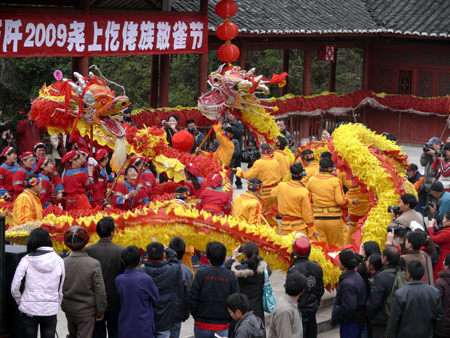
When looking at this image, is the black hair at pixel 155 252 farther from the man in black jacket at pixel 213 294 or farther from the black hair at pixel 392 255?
the black hair at pixel 392 255

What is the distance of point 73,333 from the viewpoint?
765 centimetres

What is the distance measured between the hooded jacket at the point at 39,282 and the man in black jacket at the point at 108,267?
465 mm

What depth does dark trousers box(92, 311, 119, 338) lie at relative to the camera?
781 cm

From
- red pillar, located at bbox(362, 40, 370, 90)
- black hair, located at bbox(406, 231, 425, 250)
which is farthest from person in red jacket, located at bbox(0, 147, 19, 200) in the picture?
red pillar, located at bbox(362, 40, 370, 90)

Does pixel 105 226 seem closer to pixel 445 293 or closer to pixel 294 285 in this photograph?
pixel 294 285

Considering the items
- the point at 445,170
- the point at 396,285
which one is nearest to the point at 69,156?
the point at 396,285

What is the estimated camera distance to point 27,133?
1465 centimetres

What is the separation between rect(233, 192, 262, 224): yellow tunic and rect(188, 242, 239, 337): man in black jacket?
2.70m

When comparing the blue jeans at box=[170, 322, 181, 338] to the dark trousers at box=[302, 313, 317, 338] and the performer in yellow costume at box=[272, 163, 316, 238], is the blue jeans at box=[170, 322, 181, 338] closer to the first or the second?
the dark trousers at box=[302, 313, 317, 338]

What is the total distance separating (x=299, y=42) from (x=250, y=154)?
5459 millimetres

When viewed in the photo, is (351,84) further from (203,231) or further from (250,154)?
(203,231)

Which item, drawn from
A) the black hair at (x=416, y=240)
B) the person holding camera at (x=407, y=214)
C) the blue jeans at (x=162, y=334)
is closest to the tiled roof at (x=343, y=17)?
the person holding camera at (x=407, y=214)

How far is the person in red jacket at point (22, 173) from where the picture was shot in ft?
33.5

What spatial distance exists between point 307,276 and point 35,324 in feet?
7.95
